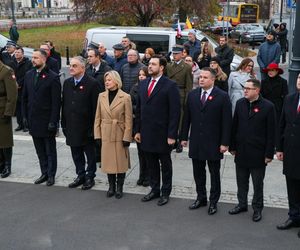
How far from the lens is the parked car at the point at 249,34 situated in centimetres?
3325

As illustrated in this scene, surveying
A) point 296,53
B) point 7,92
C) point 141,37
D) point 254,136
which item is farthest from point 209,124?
point 141,37

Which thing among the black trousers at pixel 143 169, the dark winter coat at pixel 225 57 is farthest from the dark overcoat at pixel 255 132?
the dark winter coat at pixel 225 57

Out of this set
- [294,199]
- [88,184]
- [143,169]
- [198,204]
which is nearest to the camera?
[294,199]

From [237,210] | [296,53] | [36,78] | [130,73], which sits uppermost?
[296,53]

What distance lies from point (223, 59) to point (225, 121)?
5939 millimetres

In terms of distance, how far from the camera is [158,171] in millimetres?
6539

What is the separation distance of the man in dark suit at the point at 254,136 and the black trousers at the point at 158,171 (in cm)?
Answer: 93

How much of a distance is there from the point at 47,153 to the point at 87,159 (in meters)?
0.64

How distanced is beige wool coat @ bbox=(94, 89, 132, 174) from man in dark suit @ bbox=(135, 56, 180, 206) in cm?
17

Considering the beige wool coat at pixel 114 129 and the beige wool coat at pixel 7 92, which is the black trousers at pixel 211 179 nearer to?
the beige wool coat at pixel 114 129

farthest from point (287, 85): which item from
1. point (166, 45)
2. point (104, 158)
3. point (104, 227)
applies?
point (166, 45)

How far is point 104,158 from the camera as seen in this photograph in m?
6.61

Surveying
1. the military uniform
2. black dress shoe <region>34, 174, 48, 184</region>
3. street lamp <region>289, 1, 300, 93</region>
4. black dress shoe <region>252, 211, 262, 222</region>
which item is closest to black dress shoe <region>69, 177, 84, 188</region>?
black dress shoe <region>34, 174, 48, 184</region>

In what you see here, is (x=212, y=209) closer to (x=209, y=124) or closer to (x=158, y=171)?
(x=158, y=171)
